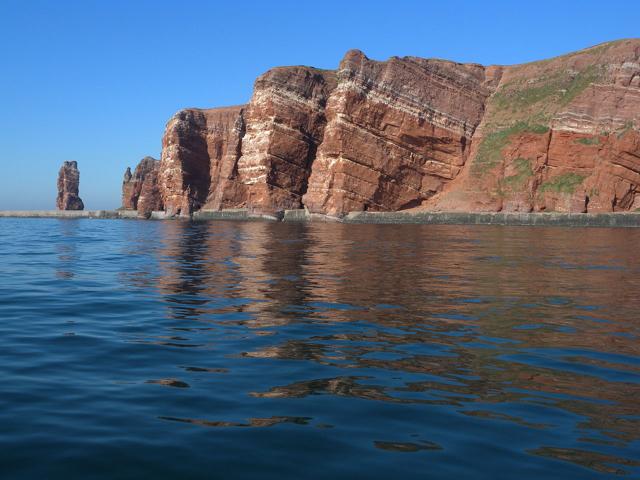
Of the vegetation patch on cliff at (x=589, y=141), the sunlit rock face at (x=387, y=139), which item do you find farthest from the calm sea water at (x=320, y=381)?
the sunlit rock face at (x=387, y=139)

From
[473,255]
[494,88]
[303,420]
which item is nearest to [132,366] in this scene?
[303,420]

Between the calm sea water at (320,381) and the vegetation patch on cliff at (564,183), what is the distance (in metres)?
57.4

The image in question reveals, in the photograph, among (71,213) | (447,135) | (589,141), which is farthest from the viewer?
(71,213)

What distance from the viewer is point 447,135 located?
268 ft

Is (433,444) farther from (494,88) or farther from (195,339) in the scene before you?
(494,88)

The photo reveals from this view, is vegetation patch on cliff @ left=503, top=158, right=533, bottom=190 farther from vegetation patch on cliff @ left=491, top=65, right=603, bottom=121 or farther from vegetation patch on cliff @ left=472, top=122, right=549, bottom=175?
vegetation patch on cliff @ left=491, top=65, right=603, bottom=121

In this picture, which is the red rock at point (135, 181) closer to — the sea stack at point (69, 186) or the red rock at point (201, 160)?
the red rock at point (201, 160)

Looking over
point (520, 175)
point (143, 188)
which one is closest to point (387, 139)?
point (520, 175)

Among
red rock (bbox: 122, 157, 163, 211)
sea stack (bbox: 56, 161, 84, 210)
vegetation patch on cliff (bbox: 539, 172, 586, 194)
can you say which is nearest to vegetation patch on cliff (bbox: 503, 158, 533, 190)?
vegetation patch on cliff (bbox: 539, 172, 586, 194)

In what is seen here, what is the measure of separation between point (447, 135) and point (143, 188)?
74.7m

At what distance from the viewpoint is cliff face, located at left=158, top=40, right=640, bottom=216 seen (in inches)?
2721

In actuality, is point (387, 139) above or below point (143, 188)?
above

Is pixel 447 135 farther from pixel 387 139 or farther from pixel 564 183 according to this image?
pixel 564 183

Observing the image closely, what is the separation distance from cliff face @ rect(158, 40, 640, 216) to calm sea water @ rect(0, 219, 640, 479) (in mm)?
59341
